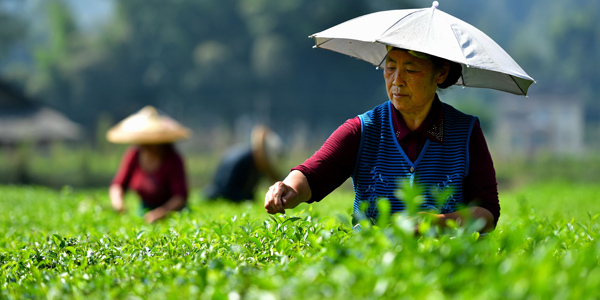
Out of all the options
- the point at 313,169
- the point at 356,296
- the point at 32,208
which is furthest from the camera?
the point at 32,208

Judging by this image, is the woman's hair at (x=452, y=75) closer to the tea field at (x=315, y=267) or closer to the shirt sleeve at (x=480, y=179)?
the shirt sleeve at (x=480, y=179)

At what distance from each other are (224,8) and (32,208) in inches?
2310

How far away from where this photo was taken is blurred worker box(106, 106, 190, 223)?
25.5ft

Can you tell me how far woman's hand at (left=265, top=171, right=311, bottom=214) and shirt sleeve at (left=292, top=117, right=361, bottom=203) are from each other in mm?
71

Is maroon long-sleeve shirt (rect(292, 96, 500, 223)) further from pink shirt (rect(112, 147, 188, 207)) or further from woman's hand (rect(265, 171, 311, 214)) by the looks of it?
pink shirt (rect(112, 147, 188, 207))

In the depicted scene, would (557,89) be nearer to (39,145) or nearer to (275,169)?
(39,145)

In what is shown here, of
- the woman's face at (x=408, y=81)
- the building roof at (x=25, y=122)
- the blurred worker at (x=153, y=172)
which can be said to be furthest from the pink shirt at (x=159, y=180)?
the building roof at (x=25, y=122)

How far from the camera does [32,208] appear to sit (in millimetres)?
9211

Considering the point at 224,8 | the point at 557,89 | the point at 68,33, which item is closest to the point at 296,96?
the point at 224,8

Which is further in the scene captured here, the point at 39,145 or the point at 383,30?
the point at 39,145

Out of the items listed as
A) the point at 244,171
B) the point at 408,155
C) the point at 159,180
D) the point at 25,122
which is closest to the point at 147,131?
the point at 159,180

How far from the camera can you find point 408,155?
361 cm

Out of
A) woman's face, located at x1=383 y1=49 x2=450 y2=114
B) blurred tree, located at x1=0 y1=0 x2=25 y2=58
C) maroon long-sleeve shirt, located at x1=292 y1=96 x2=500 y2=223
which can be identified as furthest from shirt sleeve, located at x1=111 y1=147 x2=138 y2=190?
blurred tree, located at x1=0 y1=0 x2=25 y2=58

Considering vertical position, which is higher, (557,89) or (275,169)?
(275,169)
